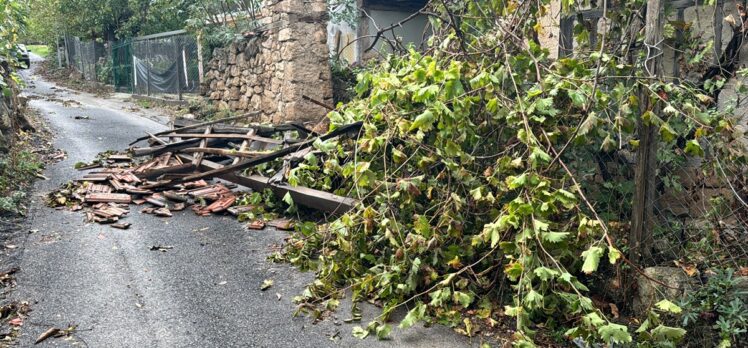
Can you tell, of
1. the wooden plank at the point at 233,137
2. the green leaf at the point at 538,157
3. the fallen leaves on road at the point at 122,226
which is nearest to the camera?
the green leaf at the point at 538,157

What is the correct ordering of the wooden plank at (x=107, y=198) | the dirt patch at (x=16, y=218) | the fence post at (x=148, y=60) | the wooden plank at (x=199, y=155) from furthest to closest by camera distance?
the fence post at (x=148, y=60) → the wooden plank at (x=199, y=155) → the wooden plank at (x=107, y=198) → the dirt patch at (x=16, y=218)

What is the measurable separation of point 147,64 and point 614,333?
64.9 feet

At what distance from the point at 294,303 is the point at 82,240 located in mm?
2778

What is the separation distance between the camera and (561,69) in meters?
4.60

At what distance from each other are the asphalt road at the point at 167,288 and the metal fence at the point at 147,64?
1083 cm

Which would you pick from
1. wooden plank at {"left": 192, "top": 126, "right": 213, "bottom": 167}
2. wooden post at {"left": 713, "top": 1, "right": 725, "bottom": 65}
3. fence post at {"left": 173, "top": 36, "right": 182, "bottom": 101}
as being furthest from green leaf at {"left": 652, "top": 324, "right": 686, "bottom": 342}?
fence post at {"left": 173, "top": 36, "right": 182, "bottom": 101}

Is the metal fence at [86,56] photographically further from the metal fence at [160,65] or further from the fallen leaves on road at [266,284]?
the fallen leaves on road at [266,284]

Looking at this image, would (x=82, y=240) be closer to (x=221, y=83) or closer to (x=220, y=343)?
(x=220, y=343)

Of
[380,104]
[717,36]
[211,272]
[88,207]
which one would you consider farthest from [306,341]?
[88,207]

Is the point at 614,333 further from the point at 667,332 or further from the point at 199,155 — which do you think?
the point at 199,155

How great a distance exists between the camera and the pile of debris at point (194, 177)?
6.98 m

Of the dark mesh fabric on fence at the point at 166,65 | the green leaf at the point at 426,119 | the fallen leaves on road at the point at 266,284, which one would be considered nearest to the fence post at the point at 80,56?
the dark mesh fabric on fence at the point at 166,65

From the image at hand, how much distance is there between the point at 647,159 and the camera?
4043 mm

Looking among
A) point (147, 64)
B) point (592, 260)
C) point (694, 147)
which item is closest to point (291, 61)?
point (694, 147)
